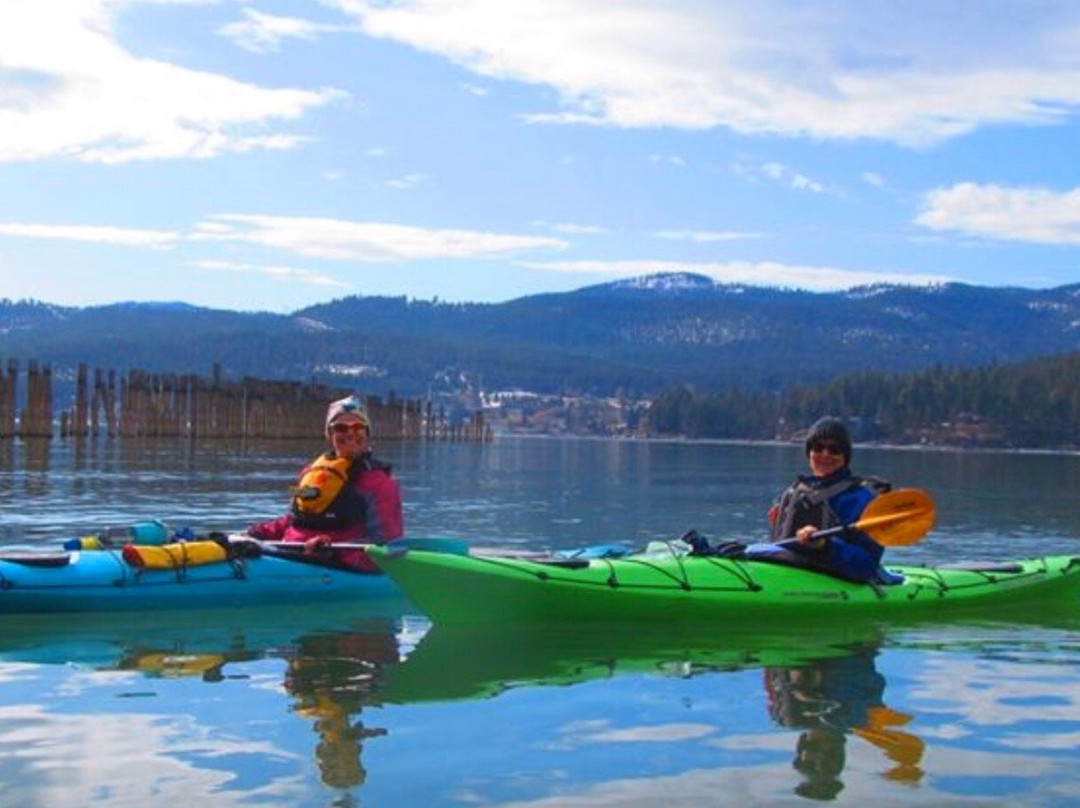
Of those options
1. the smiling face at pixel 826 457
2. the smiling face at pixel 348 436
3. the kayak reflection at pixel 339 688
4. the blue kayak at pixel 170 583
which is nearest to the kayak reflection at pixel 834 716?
the smiling face at pixel 826 457

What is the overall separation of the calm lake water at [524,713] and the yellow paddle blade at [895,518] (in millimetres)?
920

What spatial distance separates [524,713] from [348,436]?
5035 millimetres

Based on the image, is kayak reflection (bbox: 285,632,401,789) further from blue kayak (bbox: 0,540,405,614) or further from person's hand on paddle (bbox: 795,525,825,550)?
person's hand on paddle (bbox: 795,525,825,550)

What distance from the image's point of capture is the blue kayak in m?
13.7

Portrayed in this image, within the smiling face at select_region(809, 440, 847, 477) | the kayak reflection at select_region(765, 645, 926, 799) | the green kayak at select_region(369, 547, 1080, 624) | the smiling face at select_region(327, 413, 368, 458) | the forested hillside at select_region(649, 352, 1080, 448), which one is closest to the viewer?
the kayak reflection at select_region(765, 645, 926, 799)

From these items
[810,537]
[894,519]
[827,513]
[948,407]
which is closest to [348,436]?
[810,537]

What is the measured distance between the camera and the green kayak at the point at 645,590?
13.0 metres

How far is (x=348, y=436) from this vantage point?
1457 centimetres

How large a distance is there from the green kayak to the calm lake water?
239mm

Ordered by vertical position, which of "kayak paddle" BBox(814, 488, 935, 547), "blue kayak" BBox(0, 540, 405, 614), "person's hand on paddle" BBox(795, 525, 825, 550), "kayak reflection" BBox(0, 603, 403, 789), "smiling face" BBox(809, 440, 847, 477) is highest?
"smiling face" BBox(809, 440, 847, 477)

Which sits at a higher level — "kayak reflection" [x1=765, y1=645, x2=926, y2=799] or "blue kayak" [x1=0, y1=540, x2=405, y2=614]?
"blue kayak" [x1=0, y1=540, x2=405, y2=614]

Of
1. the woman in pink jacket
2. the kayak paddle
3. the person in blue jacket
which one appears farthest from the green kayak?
the woman in pink jacket

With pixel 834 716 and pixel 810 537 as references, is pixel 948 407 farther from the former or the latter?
pixel 834 716

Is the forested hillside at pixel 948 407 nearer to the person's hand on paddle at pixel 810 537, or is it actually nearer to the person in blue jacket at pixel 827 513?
the person in blue jacket at pixel 827 513
